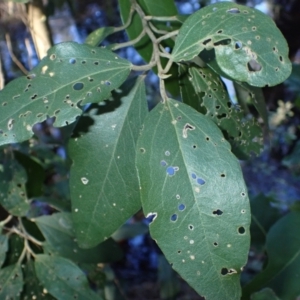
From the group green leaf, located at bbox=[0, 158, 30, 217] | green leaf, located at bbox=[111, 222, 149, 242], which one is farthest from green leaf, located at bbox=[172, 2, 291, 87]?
green leaf, located at bbox=[111, 222, 149, 242]

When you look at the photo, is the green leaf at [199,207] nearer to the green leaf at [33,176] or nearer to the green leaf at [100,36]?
the green leaf at [100,36]

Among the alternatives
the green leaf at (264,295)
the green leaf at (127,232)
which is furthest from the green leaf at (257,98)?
the green leaf at (127,232)

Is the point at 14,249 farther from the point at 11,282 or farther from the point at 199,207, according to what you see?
the point at 199,207

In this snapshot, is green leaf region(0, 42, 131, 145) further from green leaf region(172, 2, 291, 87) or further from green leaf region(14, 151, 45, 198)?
green leaf region(14, 151, 45, 198)

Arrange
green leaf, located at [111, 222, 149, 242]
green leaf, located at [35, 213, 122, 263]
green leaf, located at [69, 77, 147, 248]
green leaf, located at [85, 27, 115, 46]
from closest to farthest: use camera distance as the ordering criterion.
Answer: green leaf, located at [69, 77, 147, 248] < green leaf, located at [85, 27, 115, 46] < green leaf, located at [35, 213, 122, 263] < green leaf, located at [111, 222, 149, 242]

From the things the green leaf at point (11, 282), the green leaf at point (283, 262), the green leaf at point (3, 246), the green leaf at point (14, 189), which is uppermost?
the green leaf at point (14, 189)

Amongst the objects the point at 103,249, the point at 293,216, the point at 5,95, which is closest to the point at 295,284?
the point at 293,216
